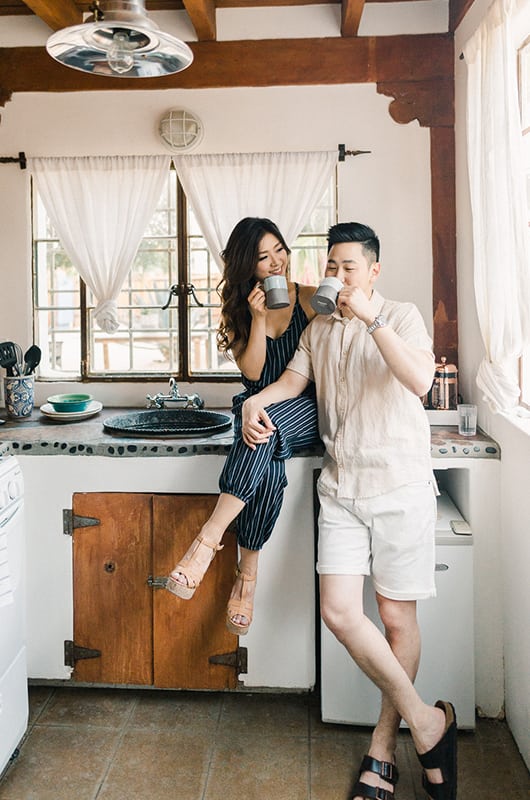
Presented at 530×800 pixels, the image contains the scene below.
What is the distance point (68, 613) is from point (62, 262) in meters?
1.72

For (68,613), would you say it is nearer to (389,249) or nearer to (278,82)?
(389,249)

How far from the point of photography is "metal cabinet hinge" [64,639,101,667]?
2.67 meters

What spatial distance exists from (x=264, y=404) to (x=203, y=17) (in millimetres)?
1796

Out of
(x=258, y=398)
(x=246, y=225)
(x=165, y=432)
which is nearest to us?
(x=258, y=398)

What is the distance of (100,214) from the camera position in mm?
3340

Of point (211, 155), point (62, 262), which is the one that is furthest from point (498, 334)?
point (62, 262)

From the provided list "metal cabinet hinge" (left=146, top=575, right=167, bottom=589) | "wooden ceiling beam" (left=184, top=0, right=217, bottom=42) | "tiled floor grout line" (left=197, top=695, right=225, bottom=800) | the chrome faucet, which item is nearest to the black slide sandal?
"tiled floor grout line" (left=197, top=695, right=225, bottom=800)

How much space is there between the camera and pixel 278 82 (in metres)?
3.26

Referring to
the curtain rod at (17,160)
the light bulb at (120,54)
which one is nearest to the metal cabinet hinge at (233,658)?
the light bulb at (120,54)

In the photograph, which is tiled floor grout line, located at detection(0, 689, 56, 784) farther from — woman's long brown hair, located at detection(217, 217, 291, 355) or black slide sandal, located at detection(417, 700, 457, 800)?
woman's long brown hair, located at detection(217, 217, 291, 355)

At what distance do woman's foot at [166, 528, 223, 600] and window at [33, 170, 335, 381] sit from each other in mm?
1282

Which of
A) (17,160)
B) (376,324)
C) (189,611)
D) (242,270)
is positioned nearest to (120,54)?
(242,270)

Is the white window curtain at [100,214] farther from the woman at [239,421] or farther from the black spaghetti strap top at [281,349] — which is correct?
the black spaghetti strap top at [281,349]

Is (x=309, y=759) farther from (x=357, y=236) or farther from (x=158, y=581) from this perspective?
(x=357, y=236)
